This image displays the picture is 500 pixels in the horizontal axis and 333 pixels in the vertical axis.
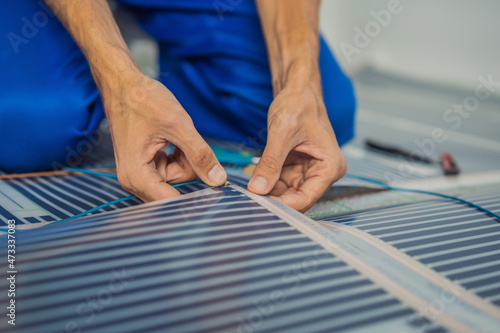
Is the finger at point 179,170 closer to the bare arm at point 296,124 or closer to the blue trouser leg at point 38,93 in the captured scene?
the bare arm at point 296,124

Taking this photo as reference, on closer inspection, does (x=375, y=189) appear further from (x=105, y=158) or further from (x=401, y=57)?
(x=401, y=57)

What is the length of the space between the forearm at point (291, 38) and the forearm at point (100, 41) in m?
0.36

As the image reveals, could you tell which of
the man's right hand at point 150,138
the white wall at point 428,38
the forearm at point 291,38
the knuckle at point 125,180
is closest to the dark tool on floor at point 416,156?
the forearm at point 291,38

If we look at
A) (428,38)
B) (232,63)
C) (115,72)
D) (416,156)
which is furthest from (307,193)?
(428,38)

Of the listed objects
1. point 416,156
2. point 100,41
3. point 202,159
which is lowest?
point 416,156

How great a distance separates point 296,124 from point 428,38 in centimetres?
266

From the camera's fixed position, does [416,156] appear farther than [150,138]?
Yes

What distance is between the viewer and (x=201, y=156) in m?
0.83

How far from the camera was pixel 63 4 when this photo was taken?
1.03 metres

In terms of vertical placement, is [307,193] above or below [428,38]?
below

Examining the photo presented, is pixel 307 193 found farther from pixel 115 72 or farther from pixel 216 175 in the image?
pixel 115 72

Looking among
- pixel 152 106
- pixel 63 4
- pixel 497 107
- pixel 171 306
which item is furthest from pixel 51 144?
pixel 497 107

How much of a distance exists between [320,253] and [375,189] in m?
0.63

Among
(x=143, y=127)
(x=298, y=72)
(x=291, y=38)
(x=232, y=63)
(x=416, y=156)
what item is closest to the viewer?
(x=143, y=127)
